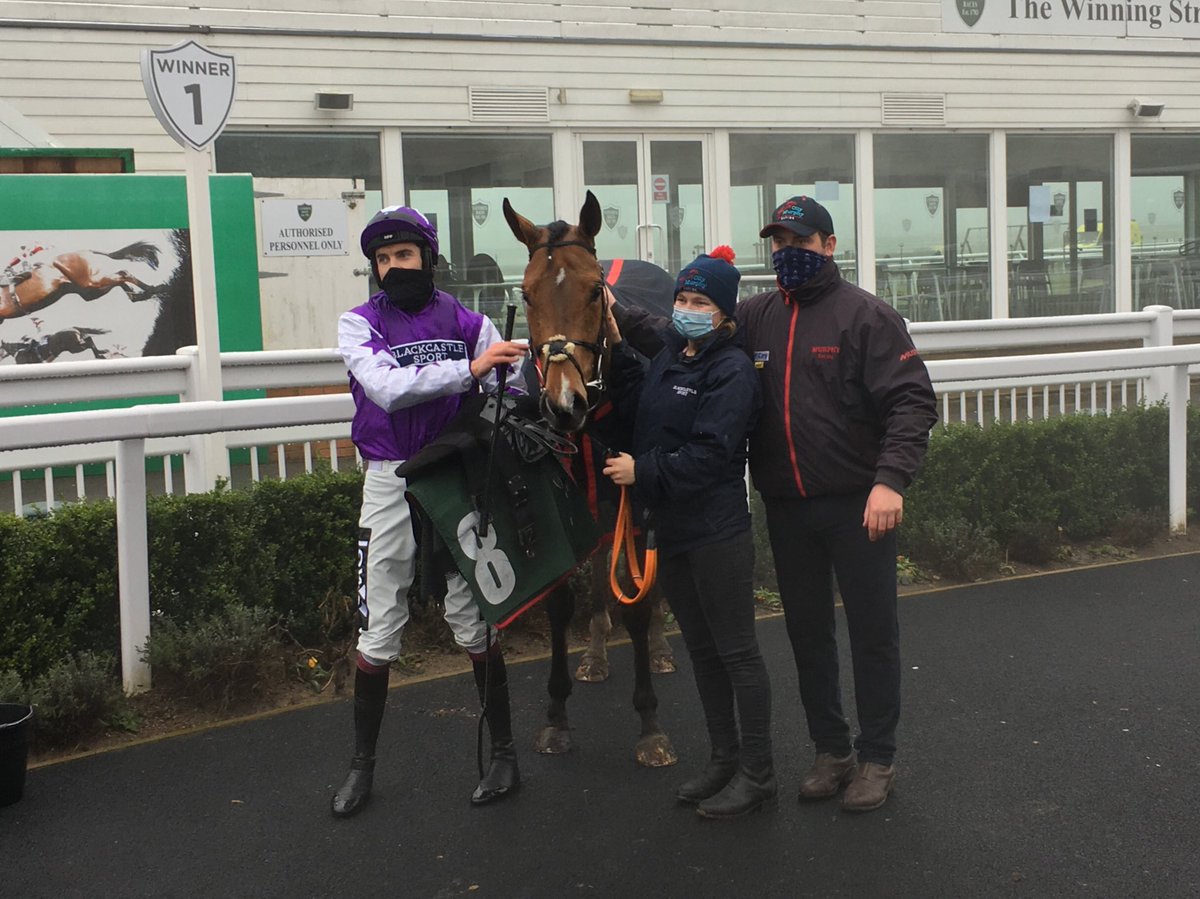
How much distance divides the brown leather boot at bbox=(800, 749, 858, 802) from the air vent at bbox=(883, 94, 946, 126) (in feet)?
36.0

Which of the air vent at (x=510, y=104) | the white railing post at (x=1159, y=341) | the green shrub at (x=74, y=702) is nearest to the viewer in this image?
the green shrub at (x=74, y=702)

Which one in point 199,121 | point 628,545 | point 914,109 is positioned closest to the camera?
point 628,545

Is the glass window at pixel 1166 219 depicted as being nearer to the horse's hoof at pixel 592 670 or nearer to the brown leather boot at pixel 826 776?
the horse's hoof at pixel 592 670

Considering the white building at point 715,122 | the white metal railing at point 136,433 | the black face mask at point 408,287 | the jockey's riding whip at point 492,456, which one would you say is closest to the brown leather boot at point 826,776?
the jockey's riding whip at point 492,456

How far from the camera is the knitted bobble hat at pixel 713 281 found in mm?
4051

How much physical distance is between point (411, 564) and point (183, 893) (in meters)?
Answer: 1.20

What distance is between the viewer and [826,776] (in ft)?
13.8

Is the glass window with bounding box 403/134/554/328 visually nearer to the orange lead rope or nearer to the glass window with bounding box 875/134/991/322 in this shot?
the glass window with bounding box 875/134/991/322

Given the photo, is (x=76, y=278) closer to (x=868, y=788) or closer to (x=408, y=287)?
(x=408, y=287)

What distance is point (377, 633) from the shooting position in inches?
166

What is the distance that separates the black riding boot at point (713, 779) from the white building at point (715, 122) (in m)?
7.96

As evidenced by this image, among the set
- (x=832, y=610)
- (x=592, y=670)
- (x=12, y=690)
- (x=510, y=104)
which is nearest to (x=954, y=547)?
(x=592, y=670)

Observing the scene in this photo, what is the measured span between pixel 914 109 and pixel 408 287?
11.2m

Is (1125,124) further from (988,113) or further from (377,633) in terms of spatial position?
(377,633)
